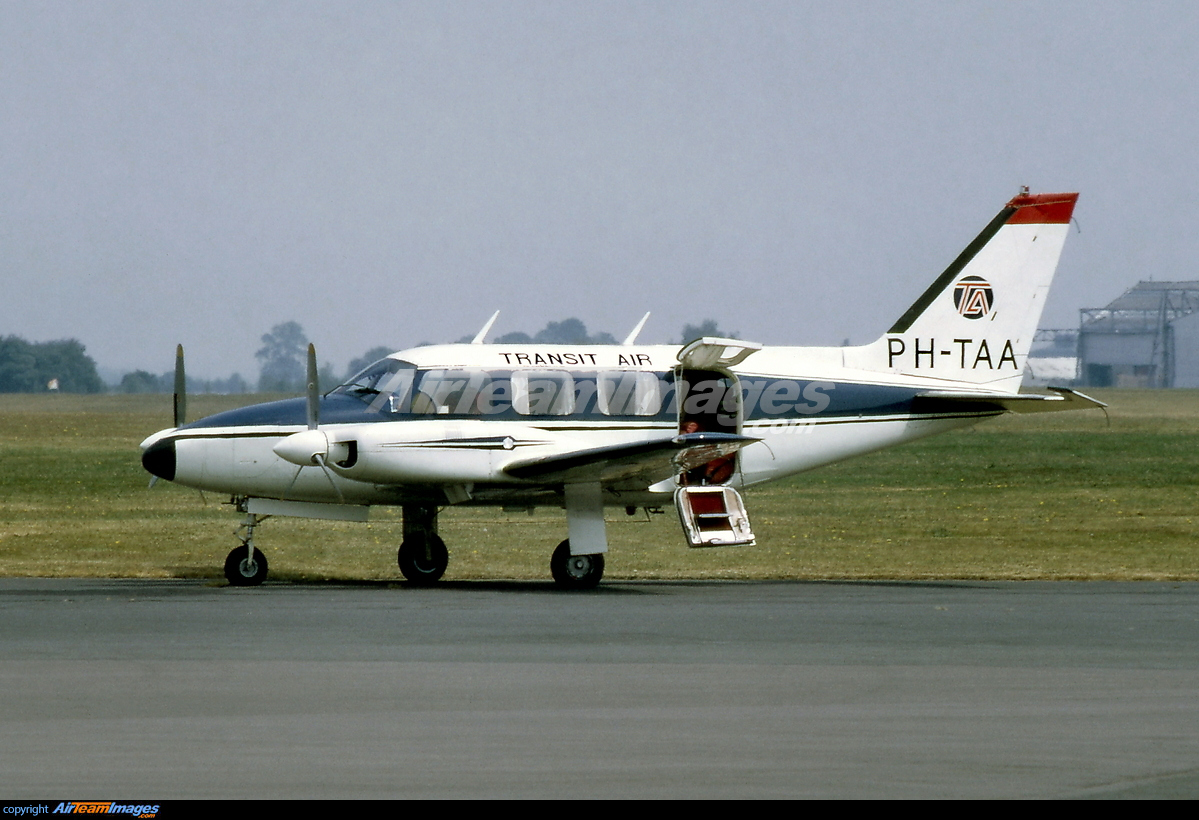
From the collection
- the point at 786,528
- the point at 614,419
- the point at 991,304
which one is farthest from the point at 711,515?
the point at 786,528

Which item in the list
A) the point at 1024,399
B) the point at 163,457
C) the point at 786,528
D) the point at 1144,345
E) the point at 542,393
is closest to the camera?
the point at 163,457

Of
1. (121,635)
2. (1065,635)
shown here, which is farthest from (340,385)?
(1065,635)

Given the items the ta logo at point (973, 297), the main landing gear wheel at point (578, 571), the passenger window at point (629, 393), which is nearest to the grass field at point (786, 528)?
the main landing gear wheel at point (578, 571)

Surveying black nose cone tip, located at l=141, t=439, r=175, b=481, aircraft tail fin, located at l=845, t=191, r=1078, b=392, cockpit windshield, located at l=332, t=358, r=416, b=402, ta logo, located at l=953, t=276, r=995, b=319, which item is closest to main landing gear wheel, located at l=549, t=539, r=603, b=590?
cockpit windshield, located at l=332, t=358, r=416, b=402

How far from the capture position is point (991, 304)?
69.9 ft

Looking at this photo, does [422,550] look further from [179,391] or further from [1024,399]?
[1024,399]

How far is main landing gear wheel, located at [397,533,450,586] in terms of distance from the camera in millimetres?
20219

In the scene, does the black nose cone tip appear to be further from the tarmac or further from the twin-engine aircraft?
the tarmac

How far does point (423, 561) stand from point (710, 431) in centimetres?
394

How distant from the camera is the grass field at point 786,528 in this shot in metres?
22.9

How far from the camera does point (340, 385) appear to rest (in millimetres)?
19484

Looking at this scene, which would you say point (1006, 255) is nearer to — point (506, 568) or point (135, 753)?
point (506, 568)

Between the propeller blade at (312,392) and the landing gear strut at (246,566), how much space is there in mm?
1575

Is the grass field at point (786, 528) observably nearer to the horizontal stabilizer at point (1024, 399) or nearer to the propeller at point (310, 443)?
the horizontal stabilizer at point (1024, 399)
